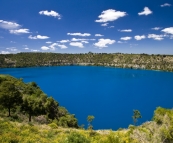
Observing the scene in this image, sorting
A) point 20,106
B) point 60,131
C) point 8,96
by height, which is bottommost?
point 60,131

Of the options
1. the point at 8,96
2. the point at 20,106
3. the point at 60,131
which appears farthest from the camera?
the point at 20,106

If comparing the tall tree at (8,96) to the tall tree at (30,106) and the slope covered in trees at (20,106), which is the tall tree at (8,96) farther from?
the tall tree at (30,106)

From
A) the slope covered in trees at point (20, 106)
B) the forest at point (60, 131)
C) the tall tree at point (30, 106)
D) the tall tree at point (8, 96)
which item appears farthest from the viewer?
the tall tree at point (30, 106)

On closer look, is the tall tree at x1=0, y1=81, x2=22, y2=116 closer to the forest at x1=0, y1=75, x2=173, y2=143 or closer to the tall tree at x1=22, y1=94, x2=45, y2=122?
the forest at x1=0, y1=75, x2=173, y2=143

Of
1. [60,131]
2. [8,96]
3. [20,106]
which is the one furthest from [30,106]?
[60,131]

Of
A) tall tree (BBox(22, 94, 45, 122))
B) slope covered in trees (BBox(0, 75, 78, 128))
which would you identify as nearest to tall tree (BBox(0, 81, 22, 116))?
slope covered in trees (BBox(0, 75, 78, 128))

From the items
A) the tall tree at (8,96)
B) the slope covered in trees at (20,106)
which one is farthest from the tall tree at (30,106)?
the tall tree at (8,96)

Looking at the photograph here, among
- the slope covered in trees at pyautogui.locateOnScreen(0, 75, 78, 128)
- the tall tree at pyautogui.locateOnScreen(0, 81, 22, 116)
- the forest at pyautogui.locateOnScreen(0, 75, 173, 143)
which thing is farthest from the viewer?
the slope covered in trees at pyautogui.locateOnScreen(0, 75, 78, 128)

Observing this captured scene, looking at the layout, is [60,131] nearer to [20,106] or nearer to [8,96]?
[8,96]

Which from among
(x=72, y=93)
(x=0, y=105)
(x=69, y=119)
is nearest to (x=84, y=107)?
(x=72, y=93)

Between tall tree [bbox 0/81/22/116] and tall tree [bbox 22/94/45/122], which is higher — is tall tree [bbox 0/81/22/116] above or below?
above

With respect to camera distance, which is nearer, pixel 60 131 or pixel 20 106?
pixel 60 131

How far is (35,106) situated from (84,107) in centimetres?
6127

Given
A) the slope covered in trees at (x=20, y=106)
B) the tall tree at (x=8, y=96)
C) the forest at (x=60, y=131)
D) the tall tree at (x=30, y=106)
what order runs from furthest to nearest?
the tall tree at (x=30, y=106) → the slope covered in trees at (x=20, y=106) → the tall tree at (x=8, y=96) → the forest at (x=60, y=131)
